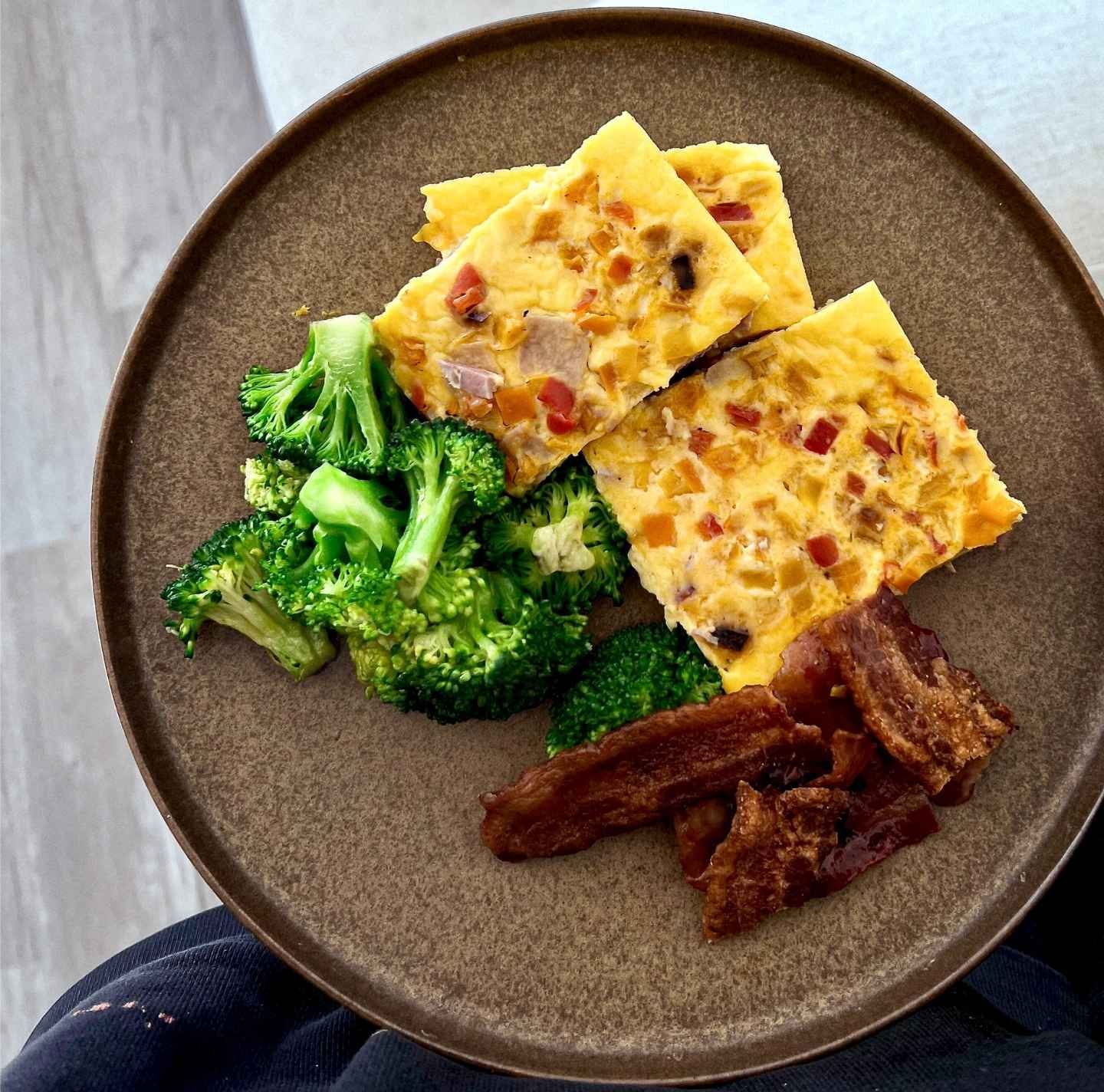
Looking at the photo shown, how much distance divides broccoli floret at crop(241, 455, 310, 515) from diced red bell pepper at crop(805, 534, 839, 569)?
136 cm

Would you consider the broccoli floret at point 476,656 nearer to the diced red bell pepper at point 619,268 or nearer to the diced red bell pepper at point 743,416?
the diced red bell pepper at point 743,416

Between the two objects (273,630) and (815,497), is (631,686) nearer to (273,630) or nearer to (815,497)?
(815,497)

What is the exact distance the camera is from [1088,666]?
2.71m

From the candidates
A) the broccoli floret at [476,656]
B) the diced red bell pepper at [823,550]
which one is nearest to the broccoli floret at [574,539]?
the broccoli floret at [476,656]

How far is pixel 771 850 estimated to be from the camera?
8.20ft

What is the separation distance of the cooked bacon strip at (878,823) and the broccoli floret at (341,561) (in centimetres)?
127

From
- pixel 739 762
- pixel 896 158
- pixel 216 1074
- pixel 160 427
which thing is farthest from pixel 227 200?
pixel 216 1074

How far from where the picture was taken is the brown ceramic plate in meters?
2.66

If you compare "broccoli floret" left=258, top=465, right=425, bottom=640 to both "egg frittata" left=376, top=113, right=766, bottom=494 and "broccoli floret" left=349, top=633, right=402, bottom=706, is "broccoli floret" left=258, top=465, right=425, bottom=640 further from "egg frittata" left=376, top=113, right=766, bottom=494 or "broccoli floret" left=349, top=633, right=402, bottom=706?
"egg frittata" left=376, top=113, right=766, bottom=494

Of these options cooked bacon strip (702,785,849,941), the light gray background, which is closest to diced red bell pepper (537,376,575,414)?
cooked bacon strip (702,785,849,941)

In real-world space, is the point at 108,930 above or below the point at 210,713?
below

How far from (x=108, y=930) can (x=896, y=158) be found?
12.4ft

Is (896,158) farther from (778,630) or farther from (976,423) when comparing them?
(778,630)

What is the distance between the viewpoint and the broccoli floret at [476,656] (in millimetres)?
2449
